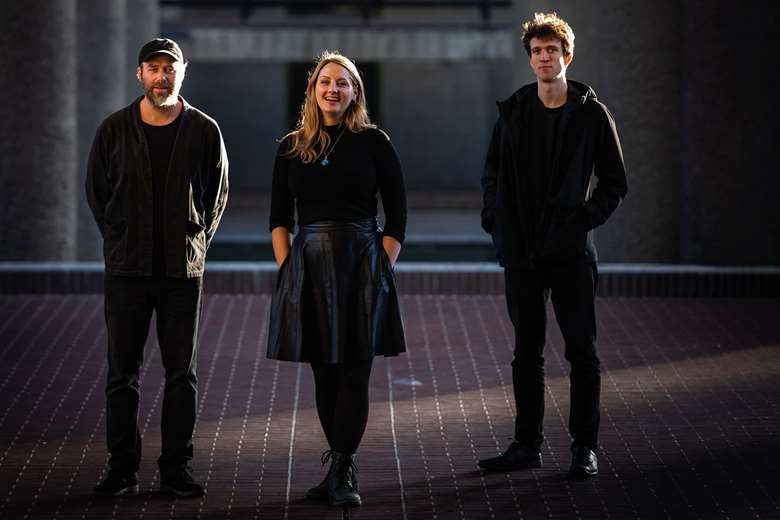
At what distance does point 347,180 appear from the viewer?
619 centimetres

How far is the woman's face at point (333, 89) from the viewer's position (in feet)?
20.2

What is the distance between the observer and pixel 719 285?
1255cm

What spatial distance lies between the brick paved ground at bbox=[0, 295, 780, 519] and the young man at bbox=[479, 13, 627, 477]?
0.53 m

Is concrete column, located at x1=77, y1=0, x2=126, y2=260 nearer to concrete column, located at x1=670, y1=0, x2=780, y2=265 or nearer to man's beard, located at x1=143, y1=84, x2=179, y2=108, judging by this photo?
concrete column, located at x1=670, y1=0, x2=780, y2=265

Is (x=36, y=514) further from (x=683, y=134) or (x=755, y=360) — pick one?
(x=683, y=134)

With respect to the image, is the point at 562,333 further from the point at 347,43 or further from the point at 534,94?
the point at 347,43

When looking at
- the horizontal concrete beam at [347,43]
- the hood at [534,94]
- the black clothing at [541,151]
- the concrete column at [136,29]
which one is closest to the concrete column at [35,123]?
the concrete column at [136,29]

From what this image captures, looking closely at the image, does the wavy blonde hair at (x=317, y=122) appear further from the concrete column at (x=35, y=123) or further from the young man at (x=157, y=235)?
the concrete column at (x=35, y=123)

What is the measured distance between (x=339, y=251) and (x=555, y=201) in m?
1.01

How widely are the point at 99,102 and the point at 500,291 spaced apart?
4650 mm

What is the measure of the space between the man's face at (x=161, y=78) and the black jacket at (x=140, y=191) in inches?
4.9

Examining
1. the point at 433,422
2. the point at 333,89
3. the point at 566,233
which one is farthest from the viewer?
the point at 433,422

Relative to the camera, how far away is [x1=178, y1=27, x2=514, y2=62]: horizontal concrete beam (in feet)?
74.3

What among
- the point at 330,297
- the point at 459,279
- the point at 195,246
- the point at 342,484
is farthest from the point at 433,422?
the point at 459,279
